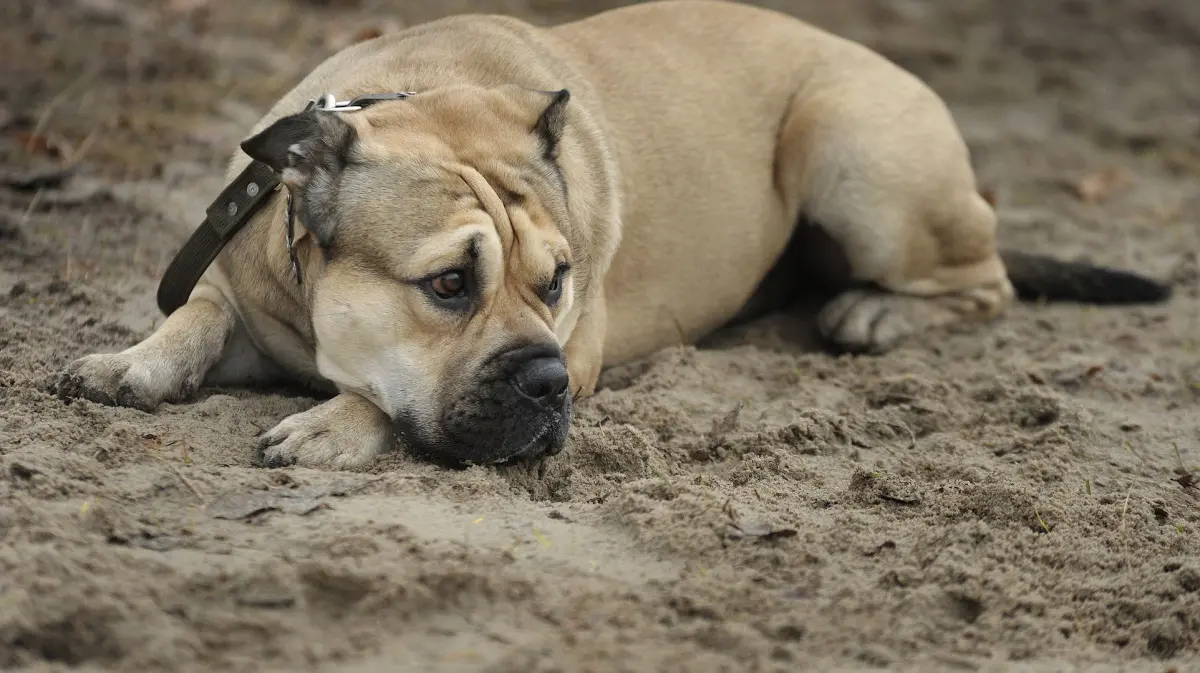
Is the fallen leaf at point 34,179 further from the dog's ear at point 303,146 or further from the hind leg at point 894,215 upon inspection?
the hind leg at point 894,215

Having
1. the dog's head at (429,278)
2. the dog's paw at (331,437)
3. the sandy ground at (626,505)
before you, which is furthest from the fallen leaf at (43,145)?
the dog's paw at (331,437)

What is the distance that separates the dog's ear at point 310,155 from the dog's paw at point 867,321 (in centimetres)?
260

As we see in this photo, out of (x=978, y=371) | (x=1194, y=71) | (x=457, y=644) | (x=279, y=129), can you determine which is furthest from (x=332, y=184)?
(x=1194, y=71)

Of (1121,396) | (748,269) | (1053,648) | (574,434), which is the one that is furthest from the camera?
(748,269)

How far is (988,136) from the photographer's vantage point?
848cm

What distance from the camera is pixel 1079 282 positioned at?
5.98m

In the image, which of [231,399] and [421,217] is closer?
[421,217]

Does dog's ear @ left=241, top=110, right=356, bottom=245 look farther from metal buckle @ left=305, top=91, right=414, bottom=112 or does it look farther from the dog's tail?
the dog's tail

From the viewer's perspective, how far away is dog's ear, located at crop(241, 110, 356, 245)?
11.6 ft

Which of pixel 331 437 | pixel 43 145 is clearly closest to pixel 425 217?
pixel 331 437

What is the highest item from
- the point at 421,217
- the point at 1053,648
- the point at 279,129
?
the point at 279,129

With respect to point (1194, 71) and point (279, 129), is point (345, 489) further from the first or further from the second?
point (1194, 71)

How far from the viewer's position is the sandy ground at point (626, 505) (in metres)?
2.64

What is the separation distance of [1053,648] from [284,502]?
188 centimetres
